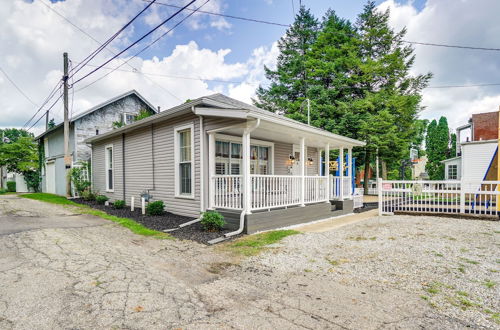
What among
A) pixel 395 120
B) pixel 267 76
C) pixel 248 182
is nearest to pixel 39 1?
pixel 248 182

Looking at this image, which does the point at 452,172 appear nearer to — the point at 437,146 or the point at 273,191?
the point at 437,146

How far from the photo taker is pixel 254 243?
558 cm

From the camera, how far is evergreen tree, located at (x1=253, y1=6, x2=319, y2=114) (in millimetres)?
23141

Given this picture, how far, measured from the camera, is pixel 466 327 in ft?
8.02

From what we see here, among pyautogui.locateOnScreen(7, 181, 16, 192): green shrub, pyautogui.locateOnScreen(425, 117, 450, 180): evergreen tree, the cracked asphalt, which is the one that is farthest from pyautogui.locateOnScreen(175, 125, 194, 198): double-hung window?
pyautogui.locateOnScreen(425, 117, 450, 180): evergreen tree

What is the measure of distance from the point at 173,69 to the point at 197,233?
12166 millimetres

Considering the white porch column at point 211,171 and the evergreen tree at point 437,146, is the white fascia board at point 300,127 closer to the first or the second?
the white porch column at point 211,171

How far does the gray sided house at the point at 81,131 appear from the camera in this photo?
54.0ft

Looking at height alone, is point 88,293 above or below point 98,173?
below

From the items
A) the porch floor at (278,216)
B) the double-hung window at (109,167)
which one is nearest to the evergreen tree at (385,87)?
the porch floor at (278,216)

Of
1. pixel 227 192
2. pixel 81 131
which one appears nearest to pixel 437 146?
pixel 227 192

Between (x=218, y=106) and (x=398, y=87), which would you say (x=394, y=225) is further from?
(x=398, y=87)

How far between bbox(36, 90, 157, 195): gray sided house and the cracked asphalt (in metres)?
13.2

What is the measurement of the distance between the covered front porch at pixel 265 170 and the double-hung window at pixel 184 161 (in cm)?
84
